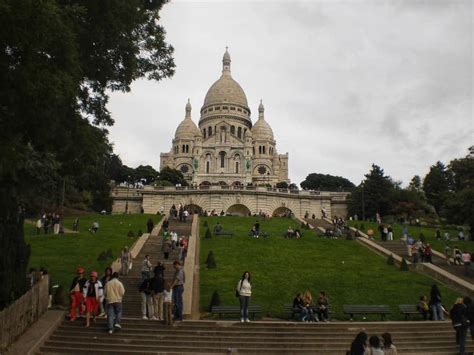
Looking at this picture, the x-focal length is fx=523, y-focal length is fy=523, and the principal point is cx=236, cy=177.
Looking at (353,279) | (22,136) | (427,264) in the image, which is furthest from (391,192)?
(22,136)

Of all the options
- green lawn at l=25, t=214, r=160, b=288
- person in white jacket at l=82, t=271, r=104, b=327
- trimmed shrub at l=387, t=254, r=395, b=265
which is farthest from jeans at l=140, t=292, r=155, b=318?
trimmed shrub at l=387, t=254, r=395, b=265

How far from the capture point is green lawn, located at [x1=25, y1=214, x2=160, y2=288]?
19656mm

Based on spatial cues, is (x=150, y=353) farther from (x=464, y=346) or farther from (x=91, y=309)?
(x=464, y=346)

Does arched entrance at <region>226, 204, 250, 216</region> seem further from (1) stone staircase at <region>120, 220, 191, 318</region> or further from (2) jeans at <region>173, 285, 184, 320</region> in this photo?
(2) jeans at <region>173, 285, 184, 320</region>

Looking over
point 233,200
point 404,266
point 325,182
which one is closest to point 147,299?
point 404,266

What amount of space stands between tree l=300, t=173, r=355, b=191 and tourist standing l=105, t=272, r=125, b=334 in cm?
8337

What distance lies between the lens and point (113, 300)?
1191 centimetres

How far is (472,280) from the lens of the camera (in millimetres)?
20219

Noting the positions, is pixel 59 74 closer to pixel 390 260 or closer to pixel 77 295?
pixel 77 295

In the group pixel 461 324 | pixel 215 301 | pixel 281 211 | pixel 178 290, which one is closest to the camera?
pixel 461 324

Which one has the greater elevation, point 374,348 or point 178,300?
point 178,300

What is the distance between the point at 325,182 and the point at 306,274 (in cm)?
7833

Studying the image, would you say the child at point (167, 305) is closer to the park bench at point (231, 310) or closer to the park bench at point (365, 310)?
the park bench at point (231, 310)

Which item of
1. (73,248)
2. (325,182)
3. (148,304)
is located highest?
(325,182)
